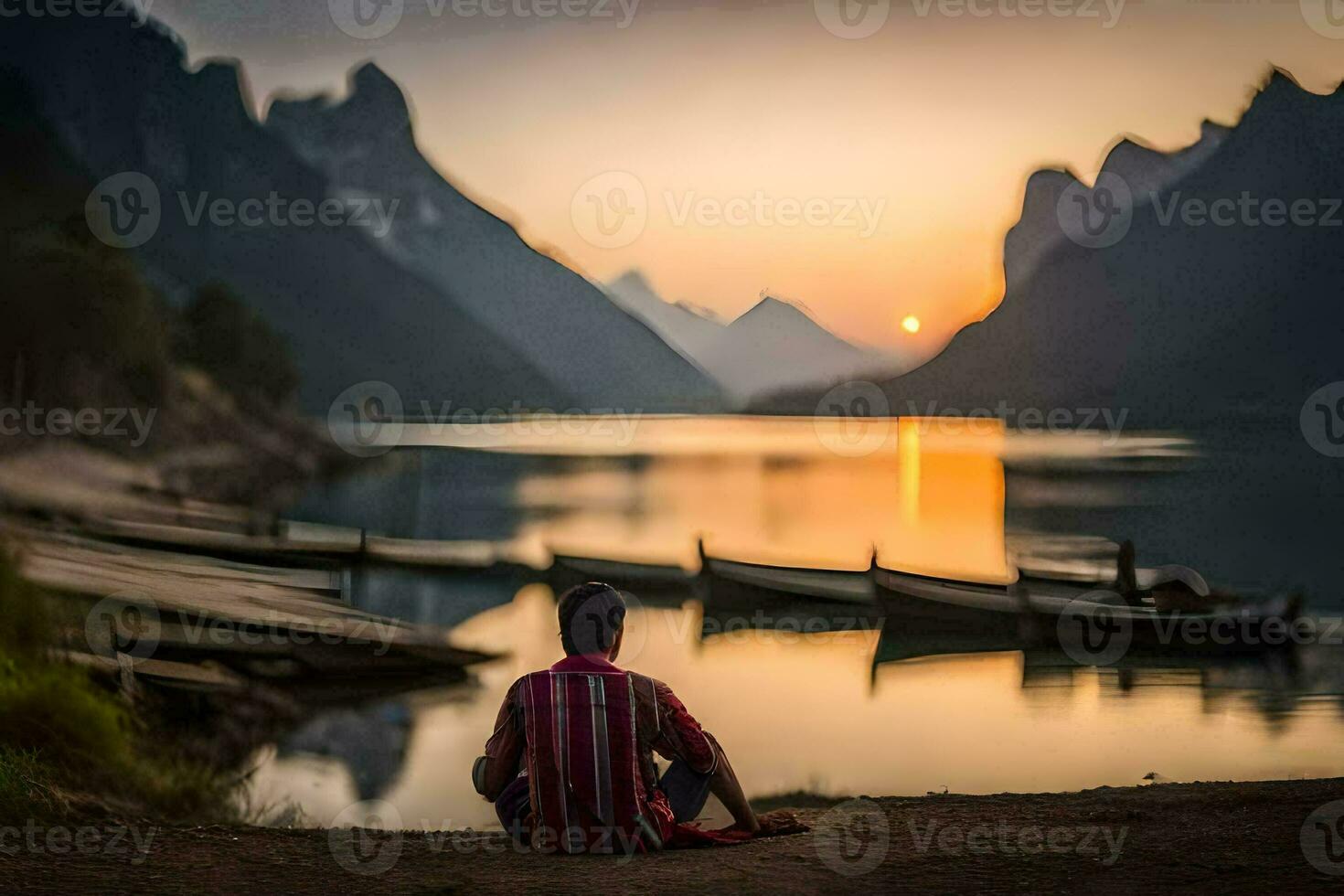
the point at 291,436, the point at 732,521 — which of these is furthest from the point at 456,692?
the point at 291,436

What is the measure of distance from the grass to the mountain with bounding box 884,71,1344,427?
80.7 metres

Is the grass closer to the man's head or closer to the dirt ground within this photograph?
the dirt ground

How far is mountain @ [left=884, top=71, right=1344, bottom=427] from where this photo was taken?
88.7m

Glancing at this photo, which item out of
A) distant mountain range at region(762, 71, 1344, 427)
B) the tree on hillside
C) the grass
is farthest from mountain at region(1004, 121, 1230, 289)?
the grass

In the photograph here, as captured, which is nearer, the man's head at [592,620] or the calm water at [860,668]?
the man's head at [592,620]

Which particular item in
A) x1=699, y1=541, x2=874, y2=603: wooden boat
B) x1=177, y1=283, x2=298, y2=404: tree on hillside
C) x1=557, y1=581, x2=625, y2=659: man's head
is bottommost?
x1=557, y1=581, x2=625, y2=659: man's head

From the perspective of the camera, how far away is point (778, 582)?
1717 cm

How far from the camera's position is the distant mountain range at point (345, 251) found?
140 feet

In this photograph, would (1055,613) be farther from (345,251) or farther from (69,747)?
(345,251)

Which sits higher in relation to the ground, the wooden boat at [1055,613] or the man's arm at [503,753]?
the wooden boat at [1055,613]

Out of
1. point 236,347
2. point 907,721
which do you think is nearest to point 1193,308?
point 236,347

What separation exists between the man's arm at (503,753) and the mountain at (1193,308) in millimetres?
82876

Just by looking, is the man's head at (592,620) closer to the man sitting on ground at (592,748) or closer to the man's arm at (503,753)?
the man sitting on ground at (592,748)

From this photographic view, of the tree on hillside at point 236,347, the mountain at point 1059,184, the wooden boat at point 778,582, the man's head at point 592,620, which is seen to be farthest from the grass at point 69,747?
the mountain at point 1059,184
